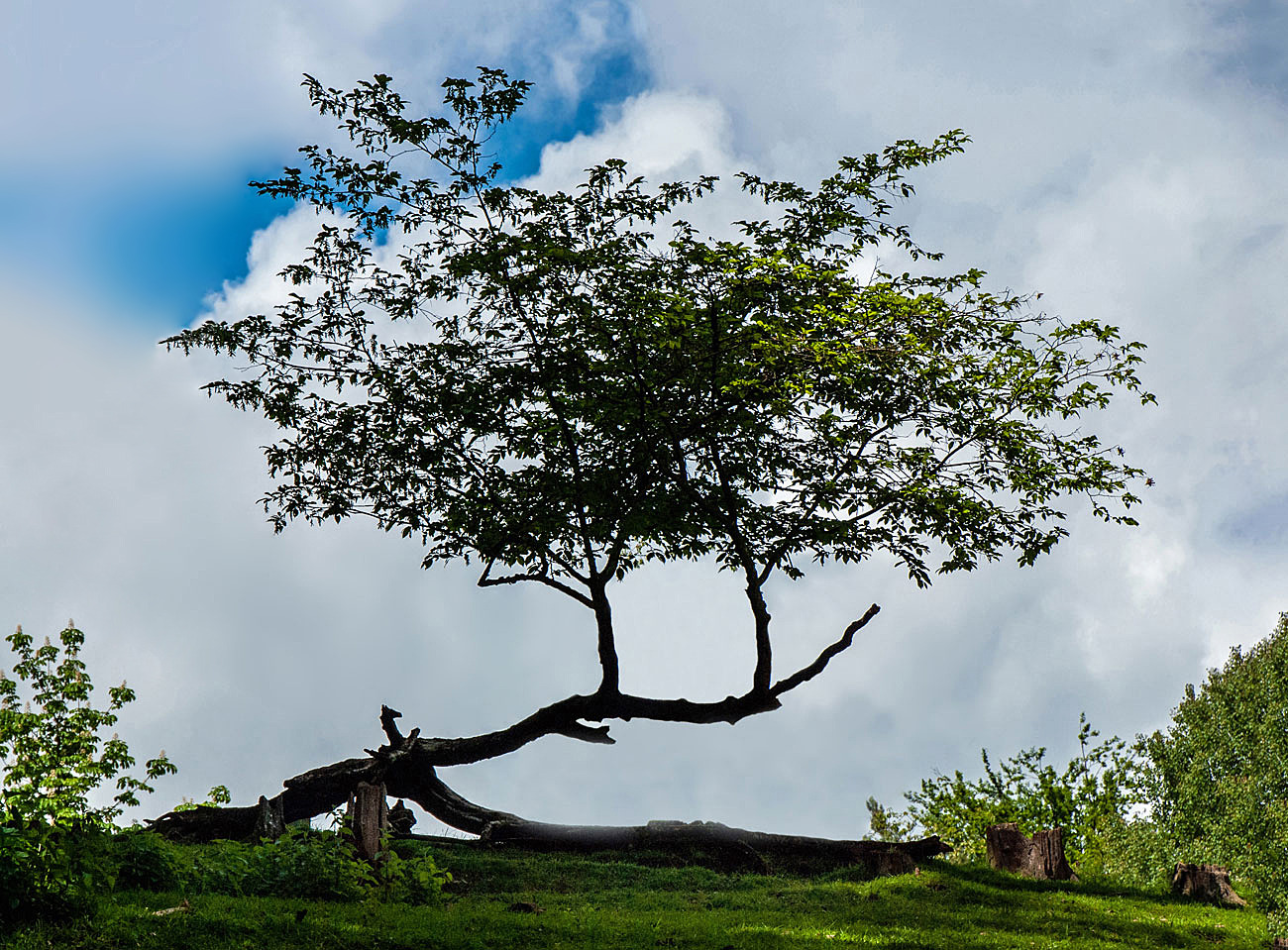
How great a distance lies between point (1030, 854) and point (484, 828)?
9.74 metres

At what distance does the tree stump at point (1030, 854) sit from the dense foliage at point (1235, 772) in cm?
278

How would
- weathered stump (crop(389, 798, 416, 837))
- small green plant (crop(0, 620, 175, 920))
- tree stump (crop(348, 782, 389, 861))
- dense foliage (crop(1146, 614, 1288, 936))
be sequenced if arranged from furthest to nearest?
weathered stump (crop(389, 798, 416, 837)) < dense foliage (crop(1146, 614, 1288, 936)) < tree stump (crop(348, 782, 389, 861)) < small green plant (crop(0, 620, 175, 920))

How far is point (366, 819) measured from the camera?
47.4ft

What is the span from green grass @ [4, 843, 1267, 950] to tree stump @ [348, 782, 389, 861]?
1.23 meters

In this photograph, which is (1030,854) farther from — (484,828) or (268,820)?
(268,820)

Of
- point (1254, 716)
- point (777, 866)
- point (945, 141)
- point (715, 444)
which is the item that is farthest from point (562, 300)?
point (1254, 716)

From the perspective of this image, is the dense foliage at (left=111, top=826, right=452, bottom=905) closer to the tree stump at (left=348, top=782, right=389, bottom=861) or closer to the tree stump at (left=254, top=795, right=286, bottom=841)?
the tree stump at (left=348, top=782, right=389, bottom=861)

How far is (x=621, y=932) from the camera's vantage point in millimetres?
12719

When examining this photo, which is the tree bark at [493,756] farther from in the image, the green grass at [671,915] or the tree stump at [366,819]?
the tree stump at [366,819]

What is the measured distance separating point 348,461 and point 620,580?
4.88 metres

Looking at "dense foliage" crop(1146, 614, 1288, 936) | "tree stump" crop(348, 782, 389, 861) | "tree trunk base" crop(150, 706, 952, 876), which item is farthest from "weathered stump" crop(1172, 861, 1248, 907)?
"tree stump" crop(348, 782, 389, 861)

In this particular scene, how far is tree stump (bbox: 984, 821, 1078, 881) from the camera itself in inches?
739

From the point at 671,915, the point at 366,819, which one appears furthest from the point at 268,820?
the point at 671,915

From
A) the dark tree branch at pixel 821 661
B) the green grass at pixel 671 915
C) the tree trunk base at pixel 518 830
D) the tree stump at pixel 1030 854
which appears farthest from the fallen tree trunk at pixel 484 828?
the dark tree branch at pixel 821 661
